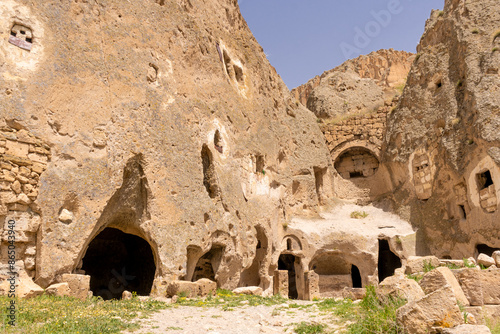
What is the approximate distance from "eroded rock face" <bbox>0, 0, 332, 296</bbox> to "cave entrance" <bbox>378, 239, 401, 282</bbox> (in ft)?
22.5

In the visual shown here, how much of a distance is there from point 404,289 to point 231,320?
348cm

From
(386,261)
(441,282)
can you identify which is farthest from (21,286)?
(386,261)

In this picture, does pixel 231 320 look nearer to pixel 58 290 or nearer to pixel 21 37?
pixel 58 290

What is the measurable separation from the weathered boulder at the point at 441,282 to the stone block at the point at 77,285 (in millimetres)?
6974

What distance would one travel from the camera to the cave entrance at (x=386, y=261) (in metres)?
21.5

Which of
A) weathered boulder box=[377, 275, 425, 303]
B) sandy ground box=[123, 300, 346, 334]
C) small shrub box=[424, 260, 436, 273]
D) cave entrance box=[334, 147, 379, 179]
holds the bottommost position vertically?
sandy ground box=[123, 300, 346, 334]

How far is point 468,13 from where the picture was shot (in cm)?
1881

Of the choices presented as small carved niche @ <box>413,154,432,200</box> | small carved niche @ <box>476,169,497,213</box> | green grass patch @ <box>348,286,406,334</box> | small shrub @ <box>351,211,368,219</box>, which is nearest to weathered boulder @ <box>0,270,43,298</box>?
green grass patch @ <box>348,286,406,334</box>

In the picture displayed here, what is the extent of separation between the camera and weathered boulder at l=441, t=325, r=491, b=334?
4284 mm

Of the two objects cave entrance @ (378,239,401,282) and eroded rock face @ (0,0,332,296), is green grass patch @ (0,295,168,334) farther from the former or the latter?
cave entrance @ (378,239,401,282)

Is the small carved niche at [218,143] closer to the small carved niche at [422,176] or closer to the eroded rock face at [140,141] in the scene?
the eroded rock face at [140,141]

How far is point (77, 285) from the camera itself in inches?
354

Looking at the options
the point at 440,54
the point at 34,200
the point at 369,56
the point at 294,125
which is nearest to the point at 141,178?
the point at 34,200

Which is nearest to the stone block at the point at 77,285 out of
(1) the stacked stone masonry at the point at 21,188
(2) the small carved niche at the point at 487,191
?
(1) the stacked stone masonry at the point at 21,188
